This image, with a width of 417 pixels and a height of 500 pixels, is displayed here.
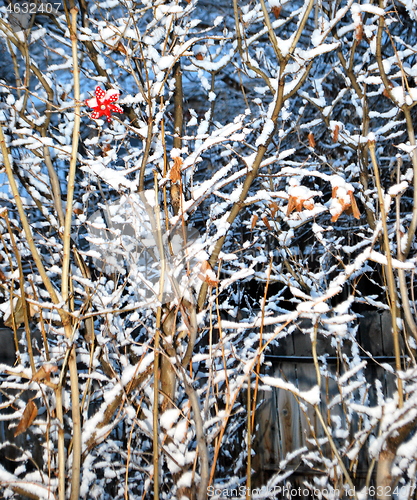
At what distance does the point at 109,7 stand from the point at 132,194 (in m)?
1.16

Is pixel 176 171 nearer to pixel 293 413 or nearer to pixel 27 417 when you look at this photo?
pixel 27 417

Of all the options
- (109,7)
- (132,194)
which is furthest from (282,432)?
(109,7)

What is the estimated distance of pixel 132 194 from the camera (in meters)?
1.68

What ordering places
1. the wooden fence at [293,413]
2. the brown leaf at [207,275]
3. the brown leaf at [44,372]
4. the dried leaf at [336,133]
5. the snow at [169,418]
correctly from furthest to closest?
the wooden fence at [293,413] < the dried leaf at [336,133] < the snow at [169,418] < the brown leaf at [207,275] < the brown leaf at [44,372]

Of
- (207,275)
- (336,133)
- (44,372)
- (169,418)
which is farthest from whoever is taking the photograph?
(336,133)

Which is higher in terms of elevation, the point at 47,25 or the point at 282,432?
the point at 47,25

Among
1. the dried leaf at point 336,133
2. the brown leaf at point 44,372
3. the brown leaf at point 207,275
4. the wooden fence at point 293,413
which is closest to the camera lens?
the brown leaf at point 44,372

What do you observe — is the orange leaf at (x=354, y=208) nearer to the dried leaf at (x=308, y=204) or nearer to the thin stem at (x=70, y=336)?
the dried leaf at (x=308, y=204)

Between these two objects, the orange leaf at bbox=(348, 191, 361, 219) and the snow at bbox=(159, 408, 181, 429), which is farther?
the snow at bbox=(159, 408, 181, 429)

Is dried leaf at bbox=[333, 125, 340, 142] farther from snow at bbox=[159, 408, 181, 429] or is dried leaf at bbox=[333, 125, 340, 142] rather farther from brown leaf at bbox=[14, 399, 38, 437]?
brown leaf at bbox=[14, 399, 38, 437]

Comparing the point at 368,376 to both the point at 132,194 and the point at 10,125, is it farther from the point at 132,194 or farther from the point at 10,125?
the point at 10,125

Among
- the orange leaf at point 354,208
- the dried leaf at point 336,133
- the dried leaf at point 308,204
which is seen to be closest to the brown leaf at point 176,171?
the dried leaf at point 308,204

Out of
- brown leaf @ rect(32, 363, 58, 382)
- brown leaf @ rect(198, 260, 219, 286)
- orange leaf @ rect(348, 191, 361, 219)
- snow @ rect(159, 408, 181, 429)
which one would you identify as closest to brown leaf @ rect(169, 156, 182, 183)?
brown leaf @ rect(198, 260, 219, 286)

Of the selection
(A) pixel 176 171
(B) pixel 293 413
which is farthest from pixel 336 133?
(B) pixel 293 413
